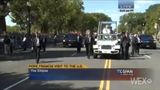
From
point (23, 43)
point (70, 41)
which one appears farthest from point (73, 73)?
point (70, 41)

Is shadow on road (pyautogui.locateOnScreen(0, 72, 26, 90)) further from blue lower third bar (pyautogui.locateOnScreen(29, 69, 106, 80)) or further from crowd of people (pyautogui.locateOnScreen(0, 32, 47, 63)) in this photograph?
crowd of people (pyautogui.locateOnScreen(0, 32, 47, 63))

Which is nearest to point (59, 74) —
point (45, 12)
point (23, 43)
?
point (23, 43)

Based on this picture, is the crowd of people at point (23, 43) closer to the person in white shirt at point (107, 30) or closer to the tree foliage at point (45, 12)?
the person in white shirt at point (107, 30)

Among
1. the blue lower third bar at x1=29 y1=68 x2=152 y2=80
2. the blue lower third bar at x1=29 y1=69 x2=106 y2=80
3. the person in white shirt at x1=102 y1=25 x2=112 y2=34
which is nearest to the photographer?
the blue lower third bar at x1=29 y1=68 x2=152 y2=80

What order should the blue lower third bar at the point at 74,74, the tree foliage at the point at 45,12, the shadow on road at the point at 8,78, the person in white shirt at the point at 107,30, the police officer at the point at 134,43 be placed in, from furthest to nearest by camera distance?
the tree foliage at the point at 45,12, the person in white shirt at the point at 107,30, the police officer at the point at 134,43, the shadow on road at the point at 8,78, the blue lower third bar at the point at 74,74

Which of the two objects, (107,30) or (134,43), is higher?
(107,30)

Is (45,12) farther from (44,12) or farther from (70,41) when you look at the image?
(70,41)

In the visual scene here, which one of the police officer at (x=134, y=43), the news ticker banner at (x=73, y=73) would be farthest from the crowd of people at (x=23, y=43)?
the news ticker banner at (x=73, y=73)

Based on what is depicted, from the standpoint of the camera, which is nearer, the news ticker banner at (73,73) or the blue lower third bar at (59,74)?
the news ticker banner at (73,73)

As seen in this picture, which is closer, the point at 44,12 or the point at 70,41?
the point at 70,41

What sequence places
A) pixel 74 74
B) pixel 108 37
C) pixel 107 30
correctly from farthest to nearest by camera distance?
pixel 107 30 → pixel 108 37 → pixel 74 74

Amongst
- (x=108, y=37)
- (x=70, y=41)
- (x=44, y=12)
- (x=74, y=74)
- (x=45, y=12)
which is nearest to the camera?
(x=74, y=74)

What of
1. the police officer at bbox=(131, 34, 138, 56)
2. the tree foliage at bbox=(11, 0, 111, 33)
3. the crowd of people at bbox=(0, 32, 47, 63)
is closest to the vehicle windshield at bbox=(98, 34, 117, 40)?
the police officer at bbox=(131, 34, 138, 56)

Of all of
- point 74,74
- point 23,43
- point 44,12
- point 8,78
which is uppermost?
point 44,12
